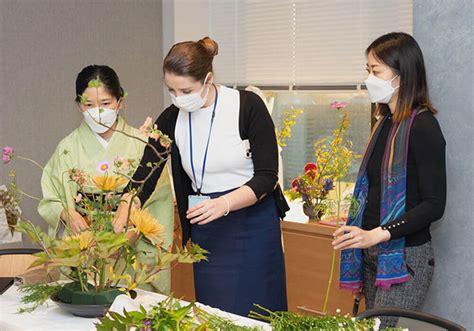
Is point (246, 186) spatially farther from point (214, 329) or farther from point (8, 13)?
point (8, 13)

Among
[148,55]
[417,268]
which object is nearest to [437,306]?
[417,268]

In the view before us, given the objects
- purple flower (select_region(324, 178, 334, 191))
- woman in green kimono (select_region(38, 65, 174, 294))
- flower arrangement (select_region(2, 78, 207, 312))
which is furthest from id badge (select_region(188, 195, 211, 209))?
purple flower (select_region(324, 178, 334, 191))

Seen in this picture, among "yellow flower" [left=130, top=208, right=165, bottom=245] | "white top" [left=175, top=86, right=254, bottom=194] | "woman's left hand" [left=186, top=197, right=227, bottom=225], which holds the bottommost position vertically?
"woman's left hand" [left=186, top=197, right=227, bottom=225]

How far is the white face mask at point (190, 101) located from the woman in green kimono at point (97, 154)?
390 millimetres

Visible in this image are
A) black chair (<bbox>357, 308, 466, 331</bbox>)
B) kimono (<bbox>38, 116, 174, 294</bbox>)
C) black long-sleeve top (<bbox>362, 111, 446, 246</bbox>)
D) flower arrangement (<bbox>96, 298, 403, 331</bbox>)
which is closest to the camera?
flower arrangement (<bbox>96, 298, 403, 331</bbox>)

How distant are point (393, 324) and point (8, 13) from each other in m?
2.89

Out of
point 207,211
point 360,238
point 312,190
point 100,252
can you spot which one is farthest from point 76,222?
point 312,190

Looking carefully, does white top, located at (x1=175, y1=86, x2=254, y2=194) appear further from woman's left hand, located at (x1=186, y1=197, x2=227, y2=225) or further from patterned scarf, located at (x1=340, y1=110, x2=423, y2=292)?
patterned scarf, located at (x1=340, y1=110, x2=423, y2=292)

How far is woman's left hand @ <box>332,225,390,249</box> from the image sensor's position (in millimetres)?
2691

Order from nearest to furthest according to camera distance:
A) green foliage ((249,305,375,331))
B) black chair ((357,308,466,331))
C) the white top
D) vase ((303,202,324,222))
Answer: green foliage ((249,305,375,331)) → black chair ((357,308,466,331)) → the white top → vase ((303,202,324,222))

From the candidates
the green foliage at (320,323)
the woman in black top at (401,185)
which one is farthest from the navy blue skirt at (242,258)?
the green foliage at (320,323)

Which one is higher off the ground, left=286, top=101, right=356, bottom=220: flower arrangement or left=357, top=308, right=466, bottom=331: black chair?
left=286, top=101, right=356, bottom=220: flower arrangement

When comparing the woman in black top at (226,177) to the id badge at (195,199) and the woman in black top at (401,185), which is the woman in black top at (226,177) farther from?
the woman in black top at (401,185)

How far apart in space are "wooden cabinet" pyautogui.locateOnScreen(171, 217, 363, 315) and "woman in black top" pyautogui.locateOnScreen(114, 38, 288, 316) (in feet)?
2.20
